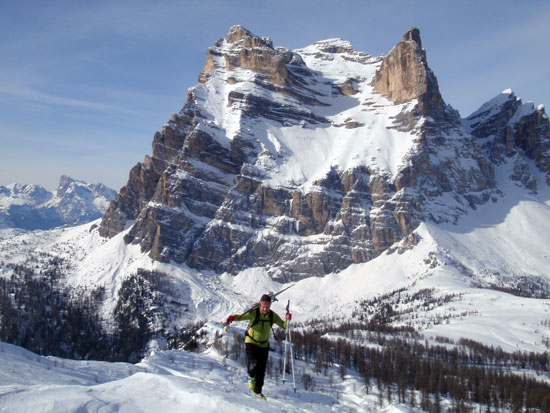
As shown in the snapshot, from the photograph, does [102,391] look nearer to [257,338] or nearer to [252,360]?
[252,360]

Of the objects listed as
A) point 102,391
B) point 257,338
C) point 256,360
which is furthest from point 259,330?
point 102,391

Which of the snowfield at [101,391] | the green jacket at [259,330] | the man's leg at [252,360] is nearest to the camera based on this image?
the snowfield at [101,391]

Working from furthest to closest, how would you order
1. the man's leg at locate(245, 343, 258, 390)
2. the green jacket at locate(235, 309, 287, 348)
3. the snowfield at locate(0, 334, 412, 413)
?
the man's leg at locate(245, 343, 258, 390) → the green jacket at locate(235, 309, 287, 348) → the snowfield at locate(0, 334, 412, 413)

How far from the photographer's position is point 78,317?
192m

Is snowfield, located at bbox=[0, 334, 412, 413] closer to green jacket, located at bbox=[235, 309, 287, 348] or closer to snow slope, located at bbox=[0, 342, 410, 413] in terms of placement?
snow slope, located at bbox=[0, 342, 410, 413]

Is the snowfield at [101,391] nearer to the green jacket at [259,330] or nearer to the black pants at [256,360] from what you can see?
the black pants at [256,360]

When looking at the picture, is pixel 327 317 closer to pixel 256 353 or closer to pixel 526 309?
pixel 526 309

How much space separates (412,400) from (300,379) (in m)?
24.9

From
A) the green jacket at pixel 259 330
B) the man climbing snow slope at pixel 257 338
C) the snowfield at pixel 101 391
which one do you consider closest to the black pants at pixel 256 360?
the man climbing snow slope at pixel 257 338

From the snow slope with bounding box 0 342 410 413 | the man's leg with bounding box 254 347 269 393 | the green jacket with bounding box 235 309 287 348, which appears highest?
the green jacket with bounding box 235 309 287 348

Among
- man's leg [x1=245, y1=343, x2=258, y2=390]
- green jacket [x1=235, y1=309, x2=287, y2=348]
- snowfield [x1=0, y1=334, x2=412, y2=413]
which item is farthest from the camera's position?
man's leg [x1=245, y1=343, x2=258, y2=390]

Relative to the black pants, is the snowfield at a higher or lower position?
lower

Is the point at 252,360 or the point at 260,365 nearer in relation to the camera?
the point at 252,360

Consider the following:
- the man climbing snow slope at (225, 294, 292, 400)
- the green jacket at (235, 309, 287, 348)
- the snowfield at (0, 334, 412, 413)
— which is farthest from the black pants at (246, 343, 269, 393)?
the snowfield at (0, 334, 412, 413)
